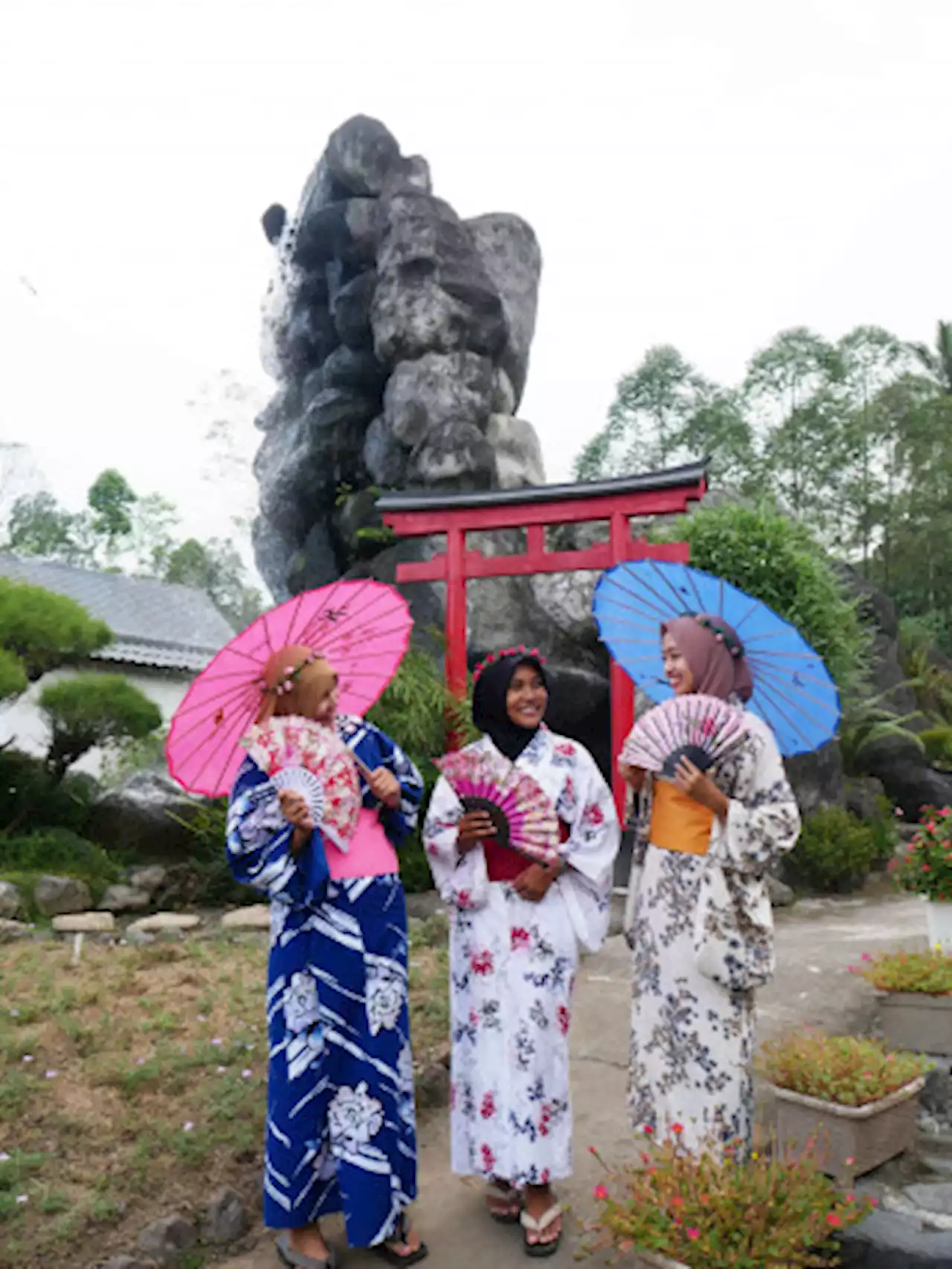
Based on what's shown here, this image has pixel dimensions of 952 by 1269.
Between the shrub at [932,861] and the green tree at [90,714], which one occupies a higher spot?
the green tree at [90,714]

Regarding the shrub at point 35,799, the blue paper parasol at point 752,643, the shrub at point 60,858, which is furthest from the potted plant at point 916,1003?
the shrub at point 35,799

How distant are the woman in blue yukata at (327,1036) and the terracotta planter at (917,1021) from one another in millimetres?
2803

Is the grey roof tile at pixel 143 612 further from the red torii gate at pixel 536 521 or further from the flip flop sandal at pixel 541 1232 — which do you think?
the flip flop sandal at pixel 541 1232

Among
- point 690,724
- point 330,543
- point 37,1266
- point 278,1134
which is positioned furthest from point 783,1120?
point 330,543

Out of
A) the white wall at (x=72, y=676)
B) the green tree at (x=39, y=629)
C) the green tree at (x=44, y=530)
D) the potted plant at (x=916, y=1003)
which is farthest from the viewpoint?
the green tree at (x=44, y=530)

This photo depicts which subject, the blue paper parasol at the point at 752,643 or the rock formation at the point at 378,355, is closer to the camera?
the blue paper parasol at the point at 752,643

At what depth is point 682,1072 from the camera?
3402 mm

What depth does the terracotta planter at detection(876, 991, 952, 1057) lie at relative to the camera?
5.03 meters

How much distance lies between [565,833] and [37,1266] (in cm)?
216

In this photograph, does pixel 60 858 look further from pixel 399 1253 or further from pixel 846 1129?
pixel 846 1129

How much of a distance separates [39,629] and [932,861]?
891 centimetres

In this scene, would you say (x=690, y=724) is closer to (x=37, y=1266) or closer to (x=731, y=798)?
(x=731, y=798)

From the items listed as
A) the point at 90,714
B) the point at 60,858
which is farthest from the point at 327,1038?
the point at 90,714

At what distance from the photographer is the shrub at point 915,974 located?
16.5 feet
